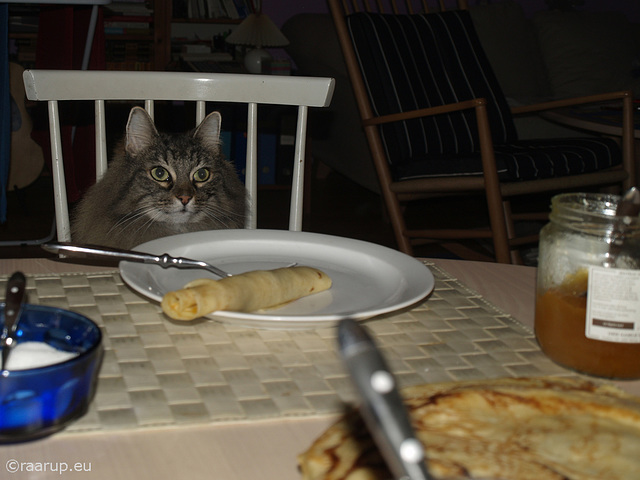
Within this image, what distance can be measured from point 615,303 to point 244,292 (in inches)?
13.6

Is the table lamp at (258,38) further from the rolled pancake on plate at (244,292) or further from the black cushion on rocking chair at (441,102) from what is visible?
the rolled pancake on plate at (244,292)

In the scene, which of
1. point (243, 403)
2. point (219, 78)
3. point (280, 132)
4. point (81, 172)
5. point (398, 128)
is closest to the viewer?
point (243, 403)

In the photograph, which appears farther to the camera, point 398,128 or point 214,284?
point 398,128

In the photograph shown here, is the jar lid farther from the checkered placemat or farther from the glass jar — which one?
the checkered placemat

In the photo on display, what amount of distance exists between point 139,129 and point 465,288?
864 mm

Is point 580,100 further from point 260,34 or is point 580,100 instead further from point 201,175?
point 260,34

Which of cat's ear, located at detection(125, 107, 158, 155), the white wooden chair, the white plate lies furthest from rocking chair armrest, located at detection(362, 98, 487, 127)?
the white plate

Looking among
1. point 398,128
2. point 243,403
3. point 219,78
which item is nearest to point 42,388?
point 243,403

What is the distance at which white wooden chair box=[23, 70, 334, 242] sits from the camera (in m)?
1.30

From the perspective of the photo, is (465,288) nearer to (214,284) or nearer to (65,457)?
(214,284)

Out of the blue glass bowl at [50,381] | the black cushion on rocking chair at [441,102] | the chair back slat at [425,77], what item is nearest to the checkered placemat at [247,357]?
the blue glass bowl at [50,381]

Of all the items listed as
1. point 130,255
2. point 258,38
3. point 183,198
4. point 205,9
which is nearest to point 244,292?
point 130,255

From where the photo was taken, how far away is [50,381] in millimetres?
473

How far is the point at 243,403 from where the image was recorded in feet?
1.89
